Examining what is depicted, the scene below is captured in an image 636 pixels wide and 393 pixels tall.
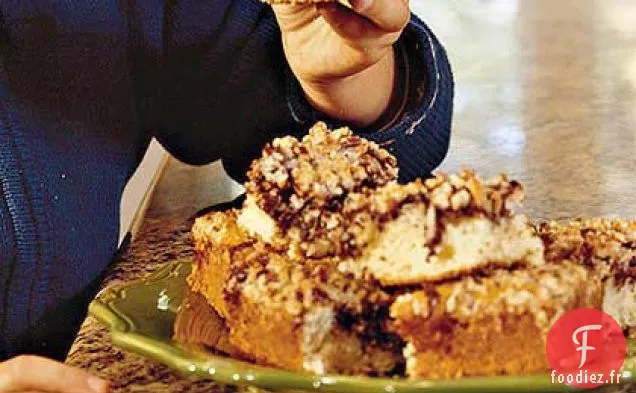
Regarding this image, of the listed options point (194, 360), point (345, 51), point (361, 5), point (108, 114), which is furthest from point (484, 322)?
point (108, 114)

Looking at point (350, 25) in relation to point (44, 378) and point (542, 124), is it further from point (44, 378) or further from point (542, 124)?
point (542, 124)

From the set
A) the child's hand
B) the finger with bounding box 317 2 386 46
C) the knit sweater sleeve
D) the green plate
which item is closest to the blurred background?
the knit sweater sleeve

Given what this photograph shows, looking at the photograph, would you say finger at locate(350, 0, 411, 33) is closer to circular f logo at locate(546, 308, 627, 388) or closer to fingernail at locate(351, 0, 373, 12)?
fingernail at locate(351, 0, 373, 12)

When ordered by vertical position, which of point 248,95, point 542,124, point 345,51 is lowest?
point 542,124

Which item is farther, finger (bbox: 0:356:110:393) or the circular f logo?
finger (bbox: 0:356:110:393)

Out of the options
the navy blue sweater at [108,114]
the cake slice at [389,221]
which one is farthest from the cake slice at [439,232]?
the navy blue sweater at [108,114]

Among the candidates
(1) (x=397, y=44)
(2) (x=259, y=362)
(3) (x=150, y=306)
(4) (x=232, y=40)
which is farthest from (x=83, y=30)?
(2) (x=259, y=362)
